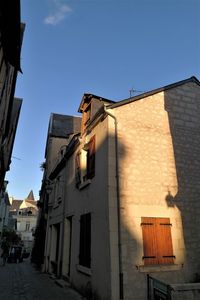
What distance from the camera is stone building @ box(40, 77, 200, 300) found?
6.50m

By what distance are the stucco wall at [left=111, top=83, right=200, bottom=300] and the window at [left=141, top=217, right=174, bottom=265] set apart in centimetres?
14

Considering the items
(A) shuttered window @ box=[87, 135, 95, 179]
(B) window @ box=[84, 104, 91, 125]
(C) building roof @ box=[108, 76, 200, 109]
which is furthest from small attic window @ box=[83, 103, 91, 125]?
(C) building roof @ box=[108, 76, 200, 109]

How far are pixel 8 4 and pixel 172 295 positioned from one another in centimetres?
630

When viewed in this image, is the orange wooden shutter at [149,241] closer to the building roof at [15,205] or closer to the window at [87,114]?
the window at [87,114]

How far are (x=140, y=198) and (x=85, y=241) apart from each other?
2362 mm

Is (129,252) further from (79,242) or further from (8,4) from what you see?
(8,4)

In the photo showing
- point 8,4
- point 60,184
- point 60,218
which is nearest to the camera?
point 8,4

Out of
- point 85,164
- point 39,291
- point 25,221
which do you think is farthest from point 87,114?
point 25,221

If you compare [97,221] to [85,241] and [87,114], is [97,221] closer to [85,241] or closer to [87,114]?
[85,241]

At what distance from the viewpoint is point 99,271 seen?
6836mm

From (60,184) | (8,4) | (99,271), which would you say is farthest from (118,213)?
(60,184)

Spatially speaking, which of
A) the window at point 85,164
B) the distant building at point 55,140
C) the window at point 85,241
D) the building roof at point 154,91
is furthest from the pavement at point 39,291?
the distant building at point 55,140

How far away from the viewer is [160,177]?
7.71 metres

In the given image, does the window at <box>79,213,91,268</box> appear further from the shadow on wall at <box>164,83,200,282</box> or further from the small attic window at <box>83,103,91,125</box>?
the small attic window at <box>83,103,91,125</box>
